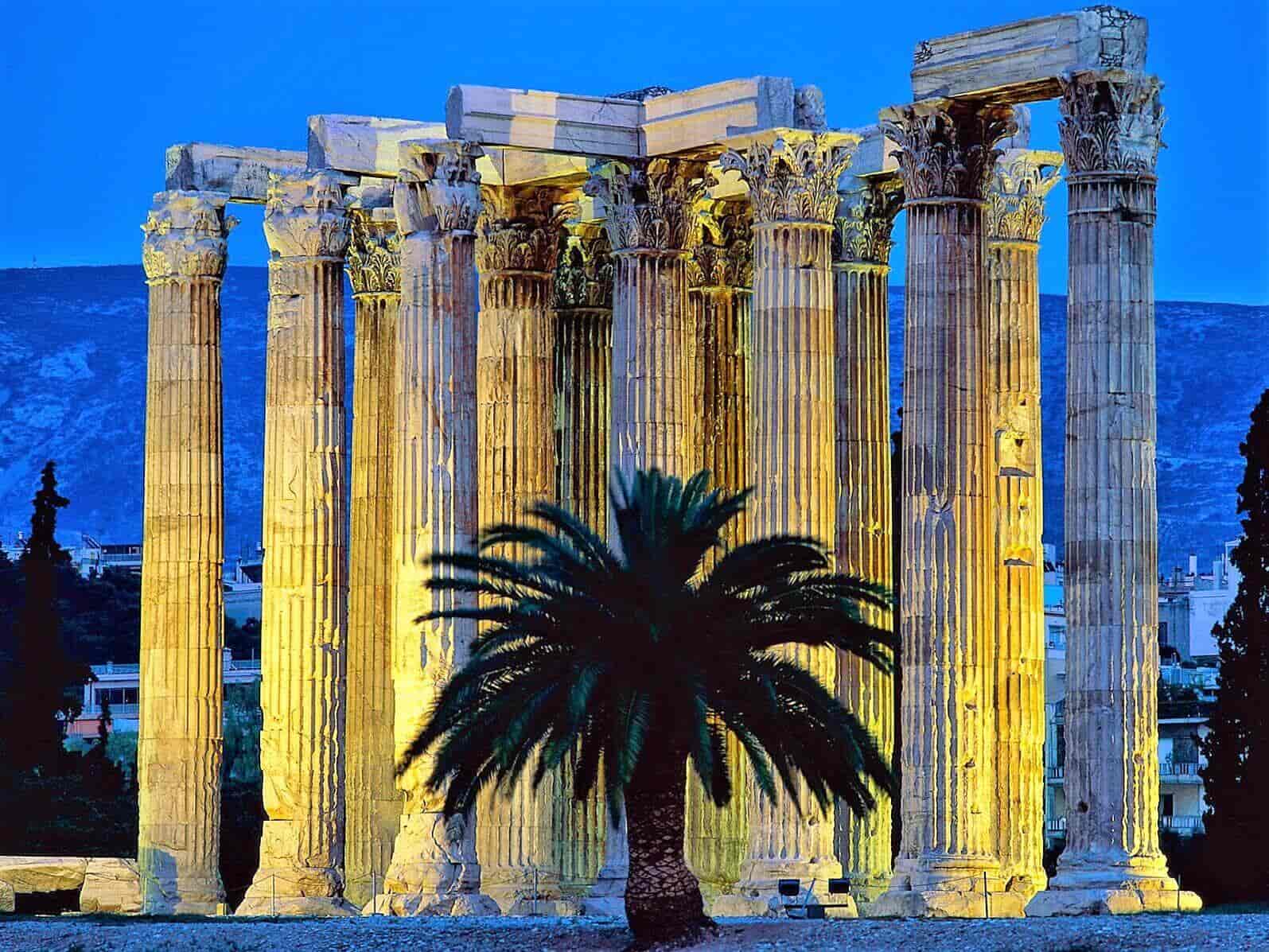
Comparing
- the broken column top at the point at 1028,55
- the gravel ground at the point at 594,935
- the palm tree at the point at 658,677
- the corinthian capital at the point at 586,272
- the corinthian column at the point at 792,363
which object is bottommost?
the gravel ground at the point at 594,935

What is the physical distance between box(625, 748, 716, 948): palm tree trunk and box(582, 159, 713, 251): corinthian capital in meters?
19.1

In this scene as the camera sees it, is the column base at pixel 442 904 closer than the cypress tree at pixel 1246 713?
Yes

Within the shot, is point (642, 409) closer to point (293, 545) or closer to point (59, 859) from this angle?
point (293, 545)

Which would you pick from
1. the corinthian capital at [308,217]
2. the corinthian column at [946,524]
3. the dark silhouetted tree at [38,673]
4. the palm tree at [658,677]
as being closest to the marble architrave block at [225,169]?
the corinthian capital at [308,217]

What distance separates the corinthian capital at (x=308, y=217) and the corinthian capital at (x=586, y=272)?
7.80m

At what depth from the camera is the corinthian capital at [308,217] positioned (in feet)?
304

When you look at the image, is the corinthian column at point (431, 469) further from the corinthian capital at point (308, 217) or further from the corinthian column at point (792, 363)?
the corinthian column at point (792, 363)

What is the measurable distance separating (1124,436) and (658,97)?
17.6m

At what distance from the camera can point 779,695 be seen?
247 ft

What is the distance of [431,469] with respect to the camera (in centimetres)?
8694

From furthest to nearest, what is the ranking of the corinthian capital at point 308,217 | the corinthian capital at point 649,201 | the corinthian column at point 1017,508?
1. the corinthian capital at point 308,217
2. the corinthian capital at point 649,201
3. the corinthian column at point 1017,508

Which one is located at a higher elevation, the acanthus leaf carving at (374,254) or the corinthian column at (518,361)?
the acanthus leaf carving at (374,254)

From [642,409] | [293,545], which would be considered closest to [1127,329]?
[642,409]

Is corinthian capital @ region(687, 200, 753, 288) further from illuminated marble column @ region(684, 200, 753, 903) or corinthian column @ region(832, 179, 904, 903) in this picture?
corinthian column @ region(832, 179, 904, 903)
